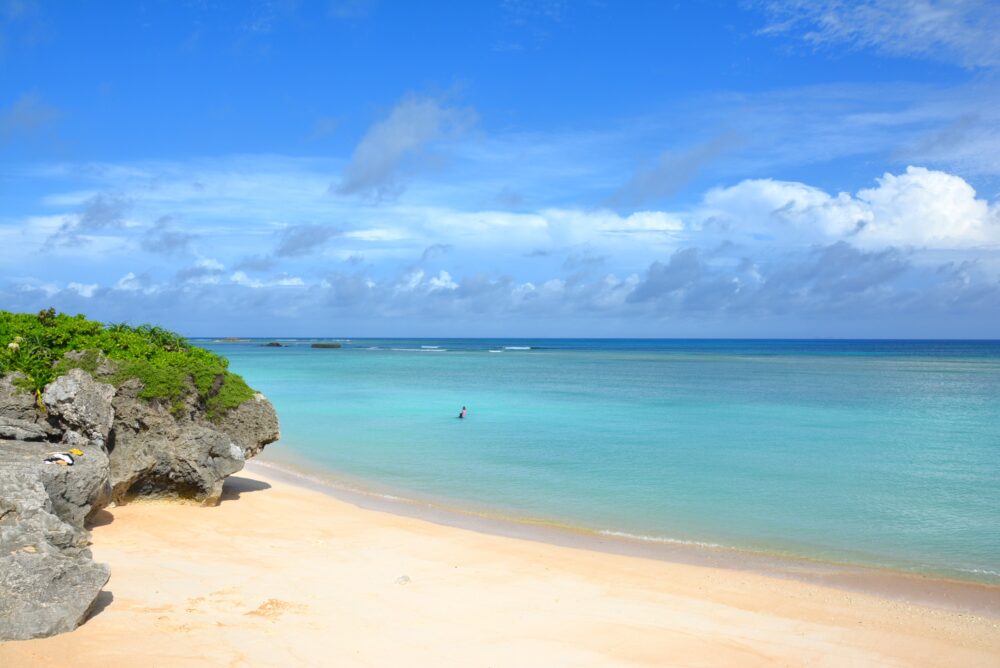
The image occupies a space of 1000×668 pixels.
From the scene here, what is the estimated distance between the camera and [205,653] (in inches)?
242

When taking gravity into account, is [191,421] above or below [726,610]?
above

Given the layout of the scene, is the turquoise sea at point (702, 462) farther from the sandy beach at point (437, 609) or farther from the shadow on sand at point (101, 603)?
the shadow on sand at point (101, 603)

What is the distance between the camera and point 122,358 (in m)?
11.9

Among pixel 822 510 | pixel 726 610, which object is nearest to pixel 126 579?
pixel 726 610

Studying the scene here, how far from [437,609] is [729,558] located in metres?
5.41

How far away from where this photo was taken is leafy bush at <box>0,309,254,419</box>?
1100 cm

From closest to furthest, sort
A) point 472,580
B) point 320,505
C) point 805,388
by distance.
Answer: point 472,580, point 320,505, point 805,388

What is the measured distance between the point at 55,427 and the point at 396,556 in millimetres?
5524

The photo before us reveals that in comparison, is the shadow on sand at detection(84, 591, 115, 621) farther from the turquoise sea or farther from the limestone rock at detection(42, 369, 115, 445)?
the turquoise sea

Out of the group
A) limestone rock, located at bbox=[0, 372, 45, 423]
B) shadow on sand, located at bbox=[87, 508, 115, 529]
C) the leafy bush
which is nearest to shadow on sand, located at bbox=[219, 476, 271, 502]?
the leafy bush

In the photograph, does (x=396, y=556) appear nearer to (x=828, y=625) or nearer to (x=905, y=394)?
(x=828, y=625)

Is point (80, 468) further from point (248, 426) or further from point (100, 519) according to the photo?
point (248, 426)

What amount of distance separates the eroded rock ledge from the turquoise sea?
4.54 metres

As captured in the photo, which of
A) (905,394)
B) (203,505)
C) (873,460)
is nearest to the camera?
(203,505)
